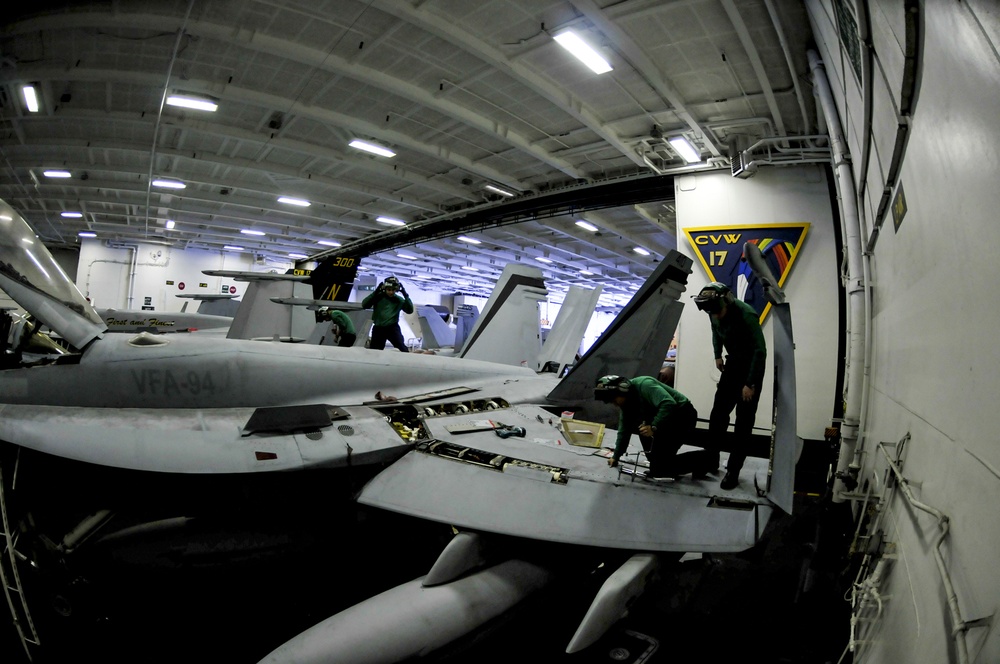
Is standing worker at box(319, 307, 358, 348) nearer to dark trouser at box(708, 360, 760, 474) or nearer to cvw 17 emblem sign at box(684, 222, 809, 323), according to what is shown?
dark trouser at box(708, 360, 760, 474)

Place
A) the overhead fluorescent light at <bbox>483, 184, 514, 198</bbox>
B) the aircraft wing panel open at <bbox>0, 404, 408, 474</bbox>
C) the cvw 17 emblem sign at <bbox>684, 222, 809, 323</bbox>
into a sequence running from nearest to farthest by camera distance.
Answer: the aircraft wing panel open at <bbox>0, 404, 408, 474</bbox> < the cvw 17 emblem sign at <bbox>684, 222, 809, 323</bbox> < the overhead fluorescent light at <bbox>483, 184, 514, 198</bbox>

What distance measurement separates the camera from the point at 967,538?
129 centimetres

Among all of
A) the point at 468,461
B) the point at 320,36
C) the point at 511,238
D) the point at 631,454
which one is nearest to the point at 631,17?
the point at 320,36

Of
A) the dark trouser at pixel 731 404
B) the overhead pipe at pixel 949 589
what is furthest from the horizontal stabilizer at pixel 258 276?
the overhead pipe at pixel 949 589

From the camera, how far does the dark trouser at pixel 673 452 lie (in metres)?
2.64

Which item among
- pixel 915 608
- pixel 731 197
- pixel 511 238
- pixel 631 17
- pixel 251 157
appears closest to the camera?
pixel 915 608

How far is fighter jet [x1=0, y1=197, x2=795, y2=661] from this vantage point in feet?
7.77

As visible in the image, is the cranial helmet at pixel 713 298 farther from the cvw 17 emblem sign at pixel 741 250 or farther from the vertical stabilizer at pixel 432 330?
the vertical stabilizer at pixel 432 330

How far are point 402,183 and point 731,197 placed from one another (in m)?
8.24

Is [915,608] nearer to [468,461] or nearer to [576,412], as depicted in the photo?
[468,461]

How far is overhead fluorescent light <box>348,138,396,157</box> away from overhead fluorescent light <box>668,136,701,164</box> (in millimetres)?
5868

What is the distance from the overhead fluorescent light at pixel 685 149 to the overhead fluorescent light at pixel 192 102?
331 inches

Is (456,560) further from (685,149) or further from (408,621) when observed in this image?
(685,149)

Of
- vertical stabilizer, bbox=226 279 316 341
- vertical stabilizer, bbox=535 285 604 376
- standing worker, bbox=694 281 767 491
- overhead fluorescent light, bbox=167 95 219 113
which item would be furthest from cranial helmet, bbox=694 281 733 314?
overhead fluorescent light, bbox=167 95 219 113
